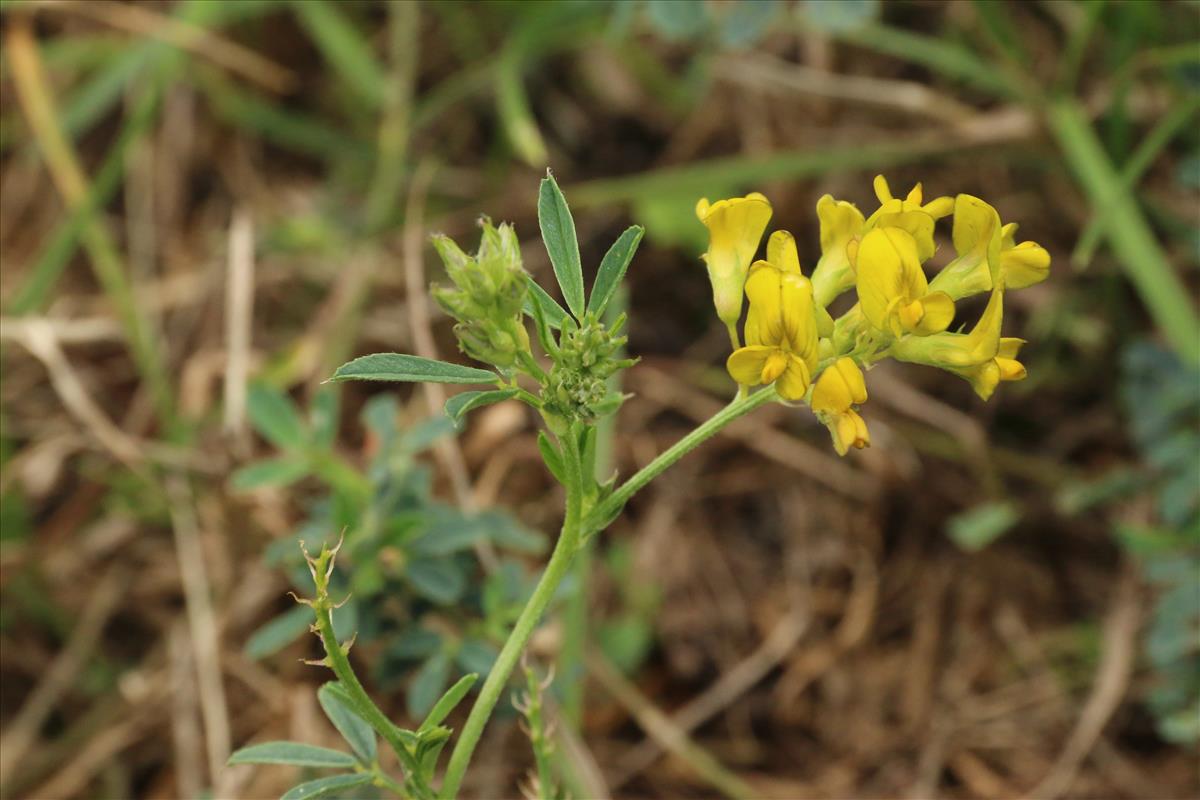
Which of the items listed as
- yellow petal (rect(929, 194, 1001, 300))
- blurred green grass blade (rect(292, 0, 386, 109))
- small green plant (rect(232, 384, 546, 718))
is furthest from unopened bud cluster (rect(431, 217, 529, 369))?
blurred green grass blade (rect(292, 0, 386, 109))

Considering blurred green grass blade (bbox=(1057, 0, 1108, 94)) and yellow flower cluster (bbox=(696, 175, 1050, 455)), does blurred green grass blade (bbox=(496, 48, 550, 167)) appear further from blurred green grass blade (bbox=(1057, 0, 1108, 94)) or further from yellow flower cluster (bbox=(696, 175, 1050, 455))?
yellow flower cluster (bbox=(696, 175, 1050, 455))

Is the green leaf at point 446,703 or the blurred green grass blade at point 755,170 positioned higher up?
the blurred green grass blade at point 755,170

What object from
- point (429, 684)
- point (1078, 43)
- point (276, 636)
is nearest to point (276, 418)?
point (276, 636)

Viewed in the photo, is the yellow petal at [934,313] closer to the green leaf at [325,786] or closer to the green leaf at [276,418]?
the green leaf at [325,786]

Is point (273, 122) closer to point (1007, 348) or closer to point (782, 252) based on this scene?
point (782, 252)

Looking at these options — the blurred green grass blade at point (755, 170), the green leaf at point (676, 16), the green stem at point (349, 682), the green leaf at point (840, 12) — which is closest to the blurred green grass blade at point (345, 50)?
the blurred green grass blade at point (755, 170)

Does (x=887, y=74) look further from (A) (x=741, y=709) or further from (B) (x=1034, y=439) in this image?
(A) (x=741, y=709)
